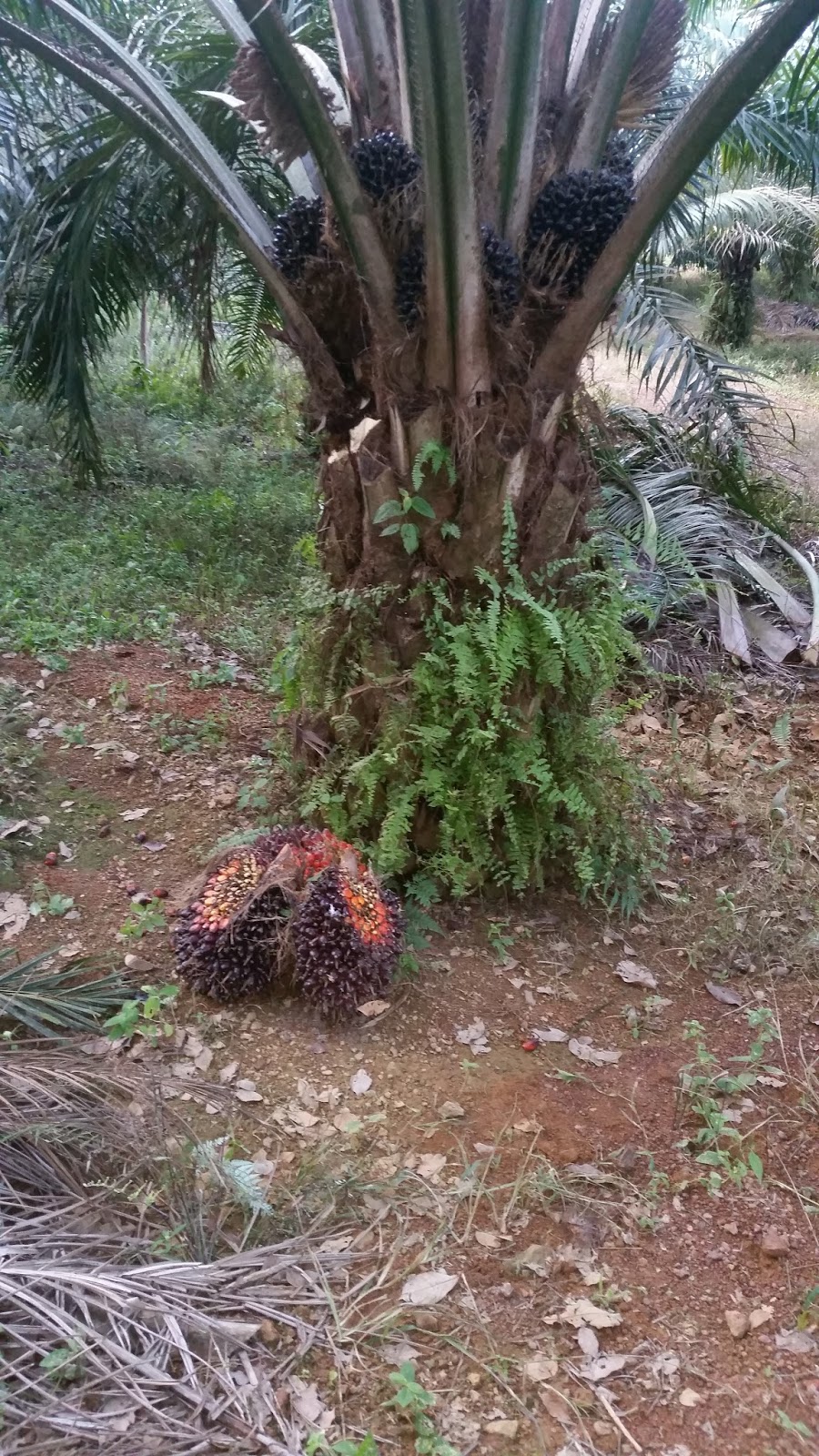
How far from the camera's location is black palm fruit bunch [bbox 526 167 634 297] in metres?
2.69

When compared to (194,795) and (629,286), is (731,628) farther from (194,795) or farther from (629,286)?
(194,795)

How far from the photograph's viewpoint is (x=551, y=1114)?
2463 millimetres

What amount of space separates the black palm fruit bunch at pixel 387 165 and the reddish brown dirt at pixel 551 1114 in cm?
213

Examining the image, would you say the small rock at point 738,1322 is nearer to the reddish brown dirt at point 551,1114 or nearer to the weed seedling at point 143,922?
the reddish brown dirt at point 551,1114

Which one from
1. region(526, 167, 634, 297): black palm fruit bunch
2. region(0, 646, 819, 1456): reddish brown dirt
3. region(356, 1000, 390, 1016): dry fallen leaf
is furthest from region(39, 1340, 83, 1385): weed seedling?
region(526, 167, 634, 297): black palm fruit bunch

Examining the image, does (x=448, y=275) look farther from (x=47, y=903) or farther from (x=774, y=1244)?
(x=774, y=1244)

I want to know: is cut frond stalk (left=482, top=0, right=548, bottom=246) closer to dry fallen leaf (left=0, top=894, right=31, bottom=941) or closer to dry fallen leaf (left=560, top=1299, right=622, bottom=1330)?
dry fallen leaf (left=0, top=894, right=31, bottom=941)

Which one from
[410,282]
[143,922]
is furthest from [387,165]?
[143,922]

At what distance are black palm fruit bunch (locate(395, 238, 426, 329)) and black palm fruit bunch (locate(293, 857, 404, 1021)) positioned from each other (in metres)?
1.61

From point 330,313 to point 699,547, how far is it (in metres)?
3.45

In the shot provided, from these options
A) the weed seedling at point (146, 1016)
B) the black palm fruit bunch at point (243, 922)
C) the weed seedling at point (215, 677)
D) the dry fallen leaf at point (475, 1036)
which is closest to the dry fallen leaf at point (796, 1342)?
the dry fallen leaf at point (475, 1036)

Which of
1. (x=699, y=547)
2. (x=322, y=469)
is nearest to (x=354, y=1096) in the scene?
(x=322, y=469)

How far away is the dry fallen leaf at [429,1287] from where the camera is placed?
194 centimetres

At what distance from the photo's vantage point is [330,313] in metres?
3.06
